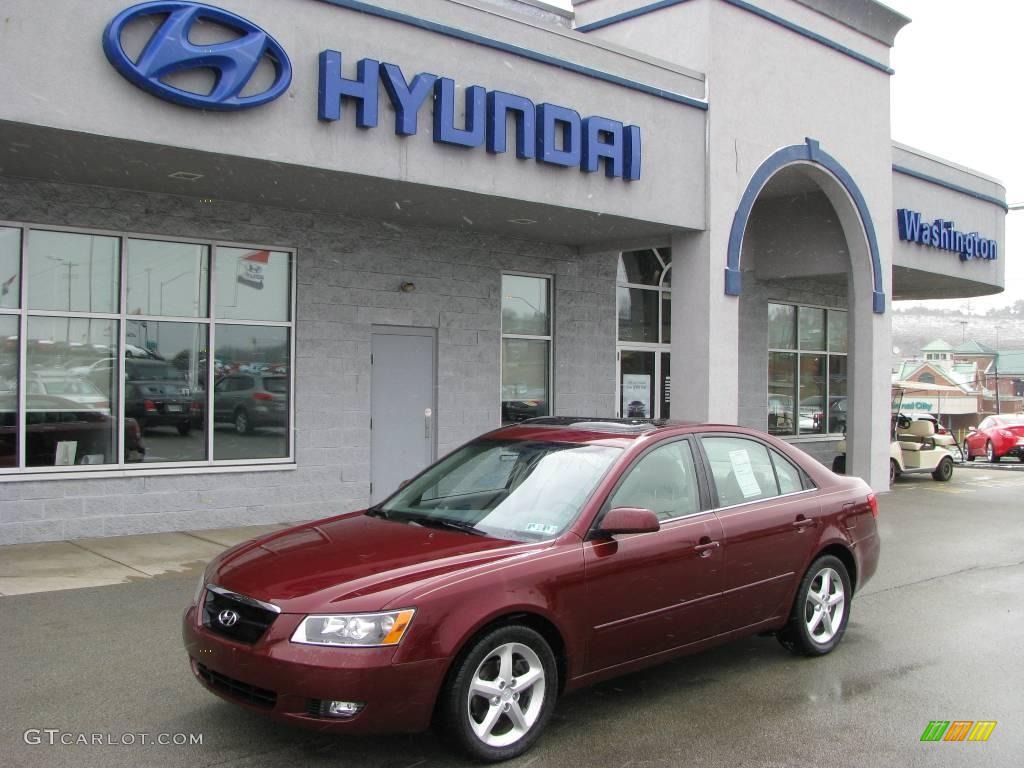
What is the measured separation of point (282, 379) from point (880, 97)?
410 inches

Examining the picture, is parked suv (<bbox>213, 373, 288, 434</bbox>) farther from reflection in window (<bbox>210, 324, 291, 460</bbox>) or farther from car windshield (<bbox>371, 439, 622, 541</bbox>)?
car windshield (<bbox>371, 439, 622, 541</bbox>)

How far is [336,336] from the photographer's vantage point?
37.5 ft

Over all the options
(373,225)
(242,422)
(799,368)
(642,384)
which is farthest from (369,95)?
(799,368)

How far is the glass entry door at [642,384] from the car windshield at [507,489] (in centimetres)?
905

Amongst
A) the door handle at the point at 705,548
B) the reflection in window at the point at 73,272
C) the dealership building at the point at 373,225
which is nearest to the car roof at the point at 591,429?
the door handle at the point at 705,548

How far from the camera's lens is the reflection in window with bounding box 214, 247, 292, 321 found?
10.7 meters

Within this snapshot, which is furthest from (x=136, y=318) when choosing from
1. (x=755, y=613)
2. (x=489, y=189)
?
(x=755, y=613)

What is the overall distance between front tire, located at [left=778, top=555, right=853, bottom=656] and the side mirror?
183 centimetres

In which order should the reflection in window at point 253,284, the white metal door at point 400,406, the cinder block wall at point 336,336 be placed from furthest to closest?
the white metal door at point 400,406, the reflection in window at point 253,284, the cinder block wall at point 336,336

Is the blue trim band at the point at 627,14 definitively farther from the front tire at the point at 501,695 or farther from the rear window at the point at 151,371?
the front tire at the point at 501,695

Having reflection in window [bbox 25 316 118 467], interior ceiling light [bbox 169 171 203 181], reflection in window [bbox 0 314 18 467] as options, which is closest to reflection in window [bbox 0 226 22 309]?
reflection in window [bbox 0 314 18 467]

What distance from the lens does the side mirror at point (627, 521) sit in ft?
16.0

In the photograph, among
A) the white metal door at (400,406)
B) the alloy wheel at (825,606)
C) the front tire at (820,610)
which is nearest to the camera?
the front tire at (820,610)

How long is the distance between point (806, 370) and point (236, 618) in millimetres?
16316
